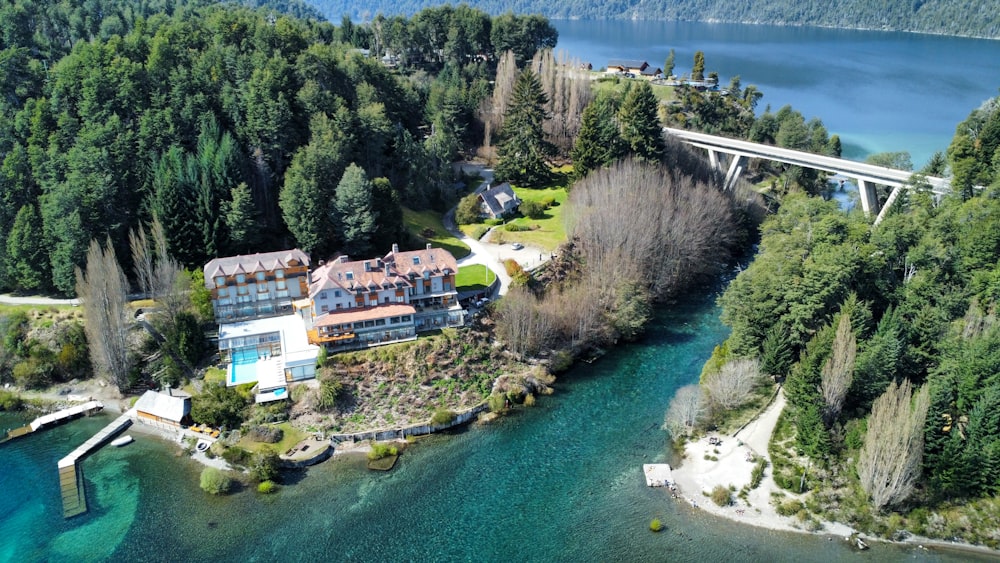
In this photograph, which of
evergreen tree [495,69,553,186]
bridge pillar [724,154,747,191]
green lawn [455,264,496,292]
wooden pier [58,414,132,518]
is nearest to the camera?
wooden pier [58,414,132,518]

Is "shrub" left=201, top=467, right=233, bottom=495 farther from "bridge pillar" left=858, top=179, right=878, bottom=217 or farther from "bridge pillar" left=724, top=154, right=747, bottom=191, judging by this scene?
"bridge pillar" left=858, top=179, right=878, bottom=217

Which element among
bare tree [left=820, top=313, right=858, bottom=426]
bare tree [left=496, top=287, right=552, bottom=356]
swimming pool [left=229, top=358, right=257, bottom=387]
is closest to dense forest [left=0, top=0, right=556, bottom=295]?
swimming pool [left=229, top=358, right=257, bottom=387]

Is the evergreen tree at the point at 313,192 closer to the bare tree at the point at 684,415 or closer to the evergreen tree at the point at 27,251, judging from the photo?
the evergreen tree at the point at 27,251

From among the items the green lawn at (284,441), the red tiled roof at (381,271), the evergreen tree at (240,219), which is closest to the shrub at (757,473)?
the red tiled roof at (381,271)

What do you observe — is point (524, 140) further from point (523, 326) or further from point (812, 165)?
point (523, 326)

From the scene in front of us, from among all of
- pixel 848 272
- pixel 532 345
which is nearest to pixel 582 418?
pixel 532 345
